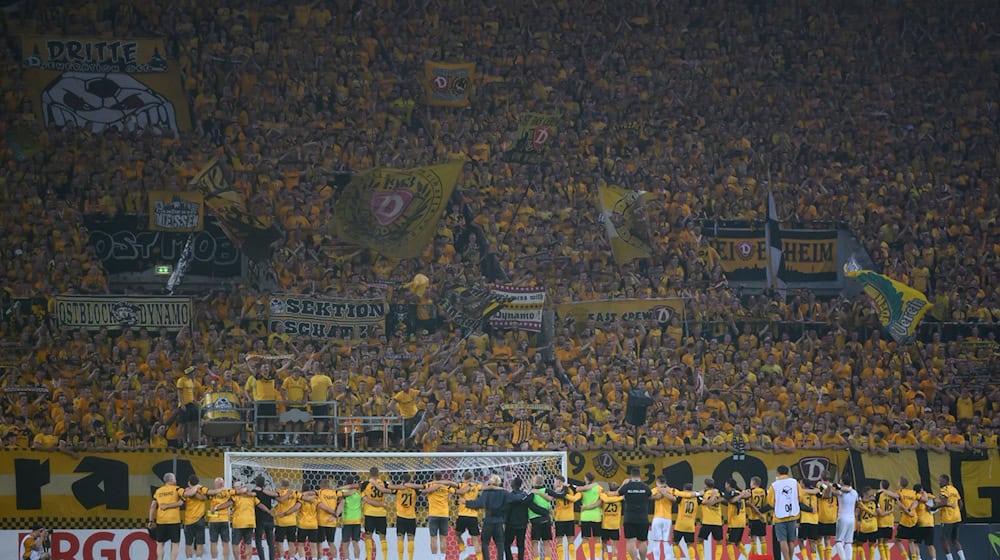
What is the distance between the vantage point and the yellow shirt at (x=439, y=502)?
20016 mm

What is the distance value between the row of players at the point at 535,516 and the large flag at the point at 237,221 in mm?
9312

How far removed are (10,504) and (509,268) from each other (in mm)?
12179

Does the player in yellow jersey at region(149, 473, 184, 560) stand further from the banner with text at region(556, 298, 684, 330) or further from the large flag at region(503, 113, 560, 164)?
the large flag at region(503, 113, 560, 164)

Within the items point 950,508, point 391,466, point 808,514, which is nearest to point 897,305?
point 950,508

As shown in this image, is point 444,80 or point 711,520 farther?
point 444,80

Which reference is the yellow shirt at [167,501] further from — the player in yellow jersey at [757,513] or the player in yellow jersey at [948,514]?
the player in yellow jersey at [948,514]

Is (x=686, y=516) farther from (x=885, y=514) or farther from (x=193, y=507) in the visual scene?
(x=193, y=507)

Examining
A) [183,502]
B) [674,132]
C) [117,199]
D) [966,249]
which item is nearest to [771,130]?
[674,132]

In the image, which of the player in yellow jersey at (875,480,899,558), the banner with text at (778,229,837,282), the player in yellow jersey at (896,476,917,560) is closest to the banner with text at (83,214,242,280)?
the banner with text at (778,229,837,282)

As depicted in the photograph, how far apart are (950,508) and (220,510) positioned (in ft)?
37.0

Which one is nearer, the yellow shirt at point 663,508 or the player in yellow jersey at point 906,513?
the yellow shirt at point 663,508

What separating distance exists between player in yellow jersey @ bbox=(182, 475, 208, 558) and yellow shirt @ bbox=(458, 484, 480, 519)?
3.80 m

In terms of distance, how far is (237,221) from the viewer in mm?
29031

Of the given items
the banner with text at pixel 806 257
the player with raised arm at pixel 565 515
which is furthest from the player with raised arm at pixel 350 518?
the banner with text at pixel 806 257
